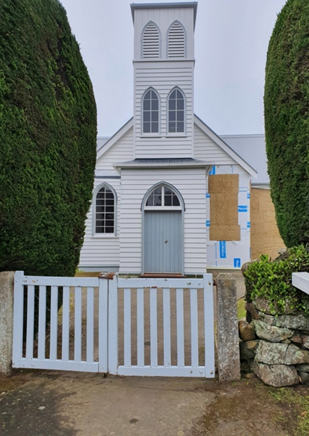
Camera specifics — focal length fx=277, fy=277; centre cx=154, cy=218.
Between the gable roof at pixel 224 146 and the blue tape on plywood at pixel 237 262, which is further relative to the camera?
the blue tape on plywood at pixel 237 262

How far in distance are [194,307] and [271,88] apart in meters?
3.18

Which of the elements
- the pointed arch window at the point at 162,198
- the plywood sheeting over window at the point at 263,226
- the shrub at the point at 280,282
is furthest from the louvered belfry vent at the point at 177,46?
the shrub at the point at 280,282

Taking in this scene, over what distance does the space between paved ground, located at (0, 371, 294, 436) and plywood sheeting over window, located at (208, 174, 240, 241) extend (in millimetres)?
8541

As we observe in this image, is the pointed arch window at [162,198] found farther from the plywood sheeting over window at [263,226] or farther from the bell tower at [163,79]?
the plywood sheeting over window at [263,226]

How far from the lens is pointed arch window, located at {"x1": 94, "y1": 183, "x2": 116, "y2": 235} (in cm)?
1127

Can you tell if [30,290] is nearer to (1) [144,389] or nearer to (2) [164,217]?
(1) [144,389]

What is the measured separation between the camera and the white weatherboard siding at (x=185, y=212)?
9219 millimetres

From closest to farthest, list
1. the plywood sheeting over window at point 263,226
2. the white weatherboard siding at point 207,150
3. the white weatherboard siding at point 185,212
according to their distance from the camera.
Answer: the white weatherboard siding at point 185,212, the white weatherboard siding at point 207,150, the plywood sheeting over window at point 263,226

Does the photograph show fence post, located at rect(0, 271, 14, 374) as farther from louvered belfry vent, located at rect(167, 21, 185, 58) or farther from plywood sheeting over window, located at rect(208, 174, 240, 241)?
louvered belfry vent, located at rect(167, 21, 185, 58)

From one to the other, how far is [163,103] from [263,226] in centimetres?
680

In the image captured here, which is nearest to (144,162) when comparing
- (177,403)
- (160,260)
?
(160,260)

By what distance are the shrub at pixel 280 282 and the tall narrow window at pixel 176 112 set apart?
7.81 metres

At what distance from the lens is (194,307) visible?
2877mm

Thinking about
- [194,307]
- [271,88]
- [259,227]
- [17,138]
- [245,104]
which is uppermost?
[245,104]
